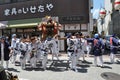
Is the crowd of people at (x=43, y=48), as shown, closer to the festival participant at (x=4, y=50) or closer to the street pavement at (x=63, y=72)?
the festival participant at (x=4, y=50)

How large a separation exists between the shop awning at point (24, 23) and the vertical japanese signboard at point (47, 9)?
0.40 meters

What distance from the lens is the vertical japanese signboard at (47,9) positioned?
19.7 metres

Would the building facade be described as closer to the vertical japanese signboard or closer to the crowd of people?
the vertical japanese signboard

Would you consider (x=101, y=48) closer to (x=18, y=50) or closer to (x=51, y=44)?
(x=51, y=44)

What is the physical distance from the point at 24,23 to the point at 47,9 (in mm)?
2484

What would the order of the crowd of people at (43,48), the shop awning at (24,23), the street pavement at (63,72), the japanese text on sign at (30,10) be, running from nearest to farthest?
the street pavement at (63,72), the crowd of people at (43,48), the japanese text on sign at (30,10), the shop awning at (24,23)

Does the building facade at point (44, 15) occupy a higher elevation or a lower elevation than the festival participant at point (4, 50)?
higher

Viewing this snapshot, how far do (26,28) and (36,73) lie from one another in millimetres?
11181

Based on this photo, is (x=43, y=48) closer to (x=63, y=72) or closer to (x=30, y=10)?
(x=63, y=72)

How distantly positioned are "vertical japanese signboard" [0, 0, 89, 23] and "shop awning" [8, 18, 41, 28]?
0.40 meters

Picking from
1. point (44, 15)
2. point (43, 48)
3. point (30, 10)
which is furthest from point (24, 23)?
point (43, 48)

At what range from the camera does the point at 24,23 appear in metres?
21.8

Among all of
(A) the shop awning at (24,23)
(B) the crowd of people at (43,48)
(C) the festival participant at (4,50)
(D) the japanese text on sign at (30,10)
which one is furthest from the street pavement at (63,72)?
(D) the japanese text on sign at (30,10)

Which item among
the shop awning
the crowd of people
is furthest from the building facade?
the crowd of people
